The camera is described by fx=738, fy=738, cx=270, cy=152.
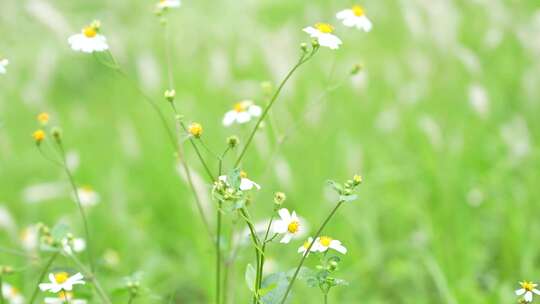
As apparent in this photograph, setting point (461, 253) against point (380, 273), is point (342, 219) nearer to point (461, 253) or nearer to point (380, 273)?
point (380, 273)

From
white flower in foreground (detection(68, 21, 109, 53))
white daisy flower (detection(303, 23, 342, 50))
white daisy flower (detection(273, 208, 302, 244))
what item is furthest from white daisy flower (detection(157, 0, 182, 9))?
white daisy flower (detection(273, 208, 302, 244))

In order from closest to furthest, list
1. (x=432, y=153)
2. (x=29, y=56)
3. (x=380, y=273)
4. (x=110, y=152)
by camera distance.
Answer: (x=380, y=273) < (x=432, y=153) < (x=110, y=152) < (x=29, y=56)

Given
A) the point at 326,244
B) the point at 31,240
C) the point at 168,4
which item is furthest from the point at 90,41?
the point at 31,240

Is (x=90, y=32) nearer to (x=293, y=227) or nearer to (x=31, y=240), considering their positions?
(x=293, y=227)

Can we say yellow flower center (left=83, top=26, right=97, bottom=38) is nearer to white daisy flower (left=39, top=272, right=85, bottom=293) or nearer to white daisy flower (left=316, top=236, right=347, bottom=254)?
white daisy flower (left=39, top=272, right=85, bottom=293)

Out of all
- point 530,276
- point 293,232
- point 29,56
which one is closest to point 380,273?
point 530,276

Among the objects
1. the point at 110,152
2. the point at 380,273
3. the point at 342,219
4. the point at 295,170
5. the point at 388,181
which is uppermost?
the point at 110,152
